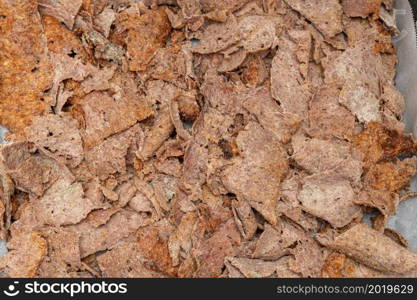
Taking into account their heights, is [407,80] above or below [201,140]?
above

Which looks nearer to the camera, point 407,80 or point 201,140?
point 201,140

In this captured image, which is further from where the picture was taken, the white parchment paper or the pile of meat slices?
the white parchment paper

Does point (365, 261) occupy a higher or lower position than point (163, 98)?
lower

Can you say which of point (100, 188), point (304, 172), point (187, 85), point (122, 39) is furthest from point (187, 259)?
point (122, 39)

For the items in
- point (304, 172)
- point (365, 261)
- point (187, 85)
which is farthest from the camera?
point (187, 85)

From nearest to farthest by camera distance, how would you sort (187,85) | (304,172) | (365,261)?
(365,261) < (304,172) < (187,85)

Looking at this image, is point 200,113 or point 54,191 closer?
point 54,191

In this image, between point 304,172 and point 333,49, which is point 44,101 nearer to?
point 304,172

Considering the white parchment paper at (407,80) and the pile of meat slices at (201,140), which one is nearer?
the pile of meat slices at (201,140)
